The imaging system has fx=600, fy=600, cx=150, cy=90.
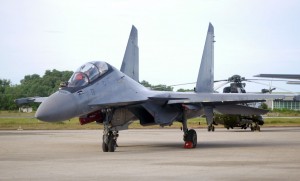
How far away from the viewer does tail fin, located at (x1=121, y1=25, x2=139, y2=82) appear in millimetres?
24406

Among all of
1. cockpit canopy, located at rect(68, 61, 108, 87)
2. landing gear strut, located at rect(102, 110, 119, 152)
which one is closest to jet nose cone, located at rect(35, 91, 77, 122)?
cockpit canopy, located at rect(68, 61, 108, 87)

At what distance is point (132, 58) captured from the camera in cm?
2459

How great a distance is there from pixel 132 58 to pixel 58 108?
7.29 metres

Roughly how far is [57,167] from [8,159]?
116 inches

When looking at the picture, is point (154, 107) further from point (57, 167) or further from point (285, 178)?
point (285, 178)

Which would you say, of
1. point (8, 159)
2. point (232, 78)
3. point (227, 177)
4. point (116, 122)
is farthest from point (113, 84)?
point (232, 78)

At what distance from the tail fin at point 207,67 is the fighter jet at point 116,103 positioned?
4.43 feet

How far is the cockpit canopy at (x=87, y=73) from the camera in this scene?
19.0 m

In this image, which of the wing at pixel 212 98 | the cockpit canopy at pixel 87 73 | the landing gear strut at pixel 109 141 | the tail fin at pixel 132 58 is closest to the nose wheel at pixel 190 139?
the wing at pixel 212 98

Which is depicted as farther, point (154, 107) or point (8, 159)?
point (154, 107)

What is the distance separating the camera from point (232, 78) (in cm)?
4325

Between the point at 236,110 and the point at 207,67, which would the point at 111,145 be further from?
the point at 207,67

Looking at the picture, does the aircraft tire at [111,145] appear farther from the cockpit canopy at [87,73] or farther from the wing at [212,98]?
the wing at [212,98]

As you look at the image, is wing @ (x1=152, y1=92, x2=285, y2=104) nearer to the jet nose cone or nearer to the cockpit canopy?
the cockpit canopy
